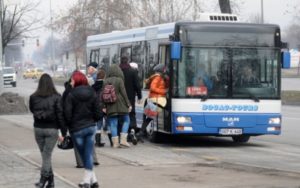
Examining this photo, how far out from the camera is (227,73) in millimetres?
15938

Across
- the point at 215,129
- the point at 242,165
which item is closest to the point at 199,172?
the point at 242,165

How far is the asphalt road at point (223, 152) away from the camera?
13.1m

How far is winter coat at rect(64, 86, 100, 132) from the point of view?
9656mm

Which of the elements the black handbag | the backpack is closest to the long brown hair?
the black handbag

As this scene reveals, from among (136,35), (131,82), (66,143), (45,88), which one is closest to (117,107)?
(131,82)

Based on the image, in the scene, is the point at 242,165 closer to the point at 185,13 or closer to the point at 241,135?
the point at 241,135

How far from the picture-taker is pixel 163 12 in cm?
4512

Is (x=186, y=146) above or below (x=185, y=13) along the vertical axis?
below

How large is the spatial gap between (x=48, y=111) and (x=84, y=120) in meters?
0.49

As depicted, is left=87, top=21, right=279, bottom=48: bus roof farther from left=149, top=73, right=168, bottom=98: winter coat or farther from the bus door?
left=149, top=73, right=168, bottom=98: winter coat

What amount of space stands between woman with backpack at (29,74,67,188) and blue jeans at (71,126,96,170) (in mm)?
191

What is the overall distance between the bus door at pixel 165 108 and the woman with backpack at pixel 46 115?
6.36 metres

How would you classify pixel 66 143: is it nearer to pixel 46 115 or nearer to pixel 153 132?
pixel 46 115

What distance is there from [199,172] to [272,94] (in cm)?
489
